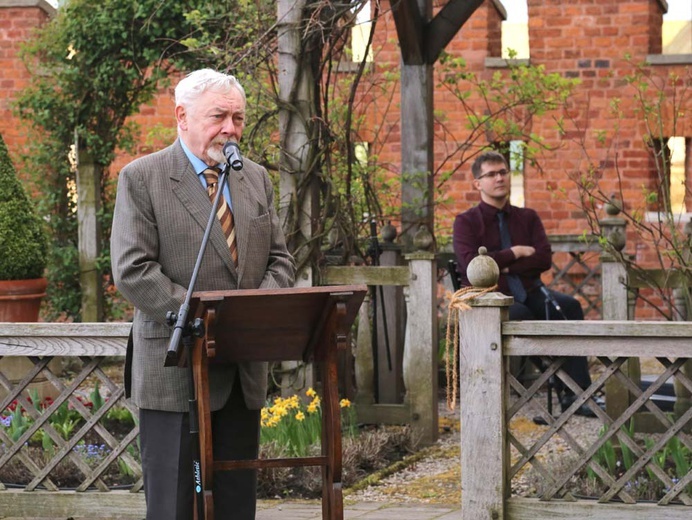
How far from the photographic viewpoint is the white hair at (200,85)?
3.47 meters

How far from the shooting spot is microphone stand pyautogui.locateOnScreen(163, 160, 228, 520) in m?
3.22

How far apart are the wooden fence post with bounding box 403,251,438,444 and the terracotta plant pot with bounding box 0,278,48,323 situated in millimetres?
2577

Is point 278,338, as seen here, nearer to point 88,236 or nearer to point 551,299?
point 551,299

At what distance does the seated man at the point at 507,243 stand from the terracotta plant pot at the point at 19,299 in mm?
2785

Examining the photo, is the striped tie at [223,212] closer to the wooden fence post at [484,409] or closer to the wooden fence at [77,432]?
the wooden fence post at [484,409]

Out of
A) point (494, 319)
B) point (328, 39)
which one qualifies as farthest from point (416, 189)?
point (494, 319)

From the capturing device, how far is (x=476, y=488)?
15.2 ft

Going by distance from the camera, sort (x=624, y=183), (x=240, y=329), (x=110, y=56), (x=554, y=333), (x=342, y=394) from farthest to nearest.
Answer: (x=624, y=183) < (x=110, y=56) < (x=342, y=394) < (x=554, y=333) < (x=240, y=329)

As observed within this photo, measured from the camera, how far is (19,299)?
7934 mm

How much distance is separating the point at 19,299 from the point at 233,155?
5.01m

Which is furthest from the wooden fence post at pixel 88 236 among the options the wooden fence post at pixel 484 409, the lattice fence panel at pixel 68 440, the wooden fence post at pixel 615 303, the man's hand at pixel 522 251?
the wooden fence post at pixel 484 409

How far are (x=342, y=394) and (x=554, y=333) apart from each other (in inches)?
113

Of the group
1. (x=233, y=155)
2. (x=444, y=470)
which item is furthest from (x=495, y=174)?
(x=233, y=155)

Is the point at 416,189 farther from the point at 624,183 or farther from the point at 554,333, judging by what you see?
the point at 624,183
